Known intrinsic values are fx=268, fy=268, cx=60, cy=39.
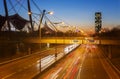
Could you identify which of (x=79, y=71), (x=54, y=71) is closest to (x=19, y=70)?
(x=54, y=71)

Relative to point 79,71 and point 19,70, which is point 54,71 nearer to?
point 79,71

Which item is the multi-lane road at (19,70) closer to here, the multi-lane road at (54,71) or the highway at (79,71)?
the multi-lane road at (54,71)

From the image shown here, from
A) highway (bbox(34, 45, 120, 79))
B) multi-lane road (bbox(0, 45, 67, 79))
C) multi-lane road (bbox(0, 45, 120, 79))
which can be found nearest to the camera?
multi-lane road (bbox(0, 45, 67, 79))

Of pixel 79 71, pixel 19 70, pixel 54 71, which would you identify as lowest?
pixel 79 71

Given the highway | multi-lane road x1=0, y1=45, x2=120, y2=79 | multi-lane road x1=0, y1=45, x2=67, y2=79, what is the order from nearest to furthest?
multi-lane road x1=0, y1=45, x2=67, y2=79 < multi-lane road x1=0, y1=45, x2=120, y2=79 < the highway

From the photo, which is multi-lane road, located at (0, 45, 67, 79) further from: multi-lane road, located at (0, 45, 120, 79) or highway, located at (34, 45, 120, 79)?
highway, located at (34, 45, 120, 79)

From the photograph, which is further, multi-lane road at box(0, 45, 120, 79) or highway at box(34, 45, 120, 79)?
highway at box(34, 45, 120, 79)

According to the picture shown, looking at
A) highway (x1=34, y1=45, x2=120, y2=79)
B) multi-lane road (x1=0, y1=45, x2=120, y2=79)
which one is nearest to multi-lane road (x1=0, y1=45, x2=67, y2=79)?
multi-lane road (x1=0, y1=45, x2=120, y2=79)

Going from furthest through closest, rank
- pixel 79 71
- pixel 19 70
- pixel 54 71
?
pixel 79 71 → pixel 54 71 → pixel 19 70

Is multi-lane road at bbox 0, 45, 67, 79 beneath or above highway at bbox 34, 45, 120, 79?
above

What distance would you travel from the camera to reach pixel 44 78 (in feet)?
89.7

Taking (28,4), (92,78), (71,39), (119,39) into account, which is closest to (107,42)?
(119,39)

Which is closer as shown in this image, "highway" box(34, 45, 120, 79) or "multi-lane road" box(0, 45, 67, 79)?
"multi-lane road" box(0, 45, 67, 79)

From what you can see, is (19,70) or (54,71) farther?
(54,71)
